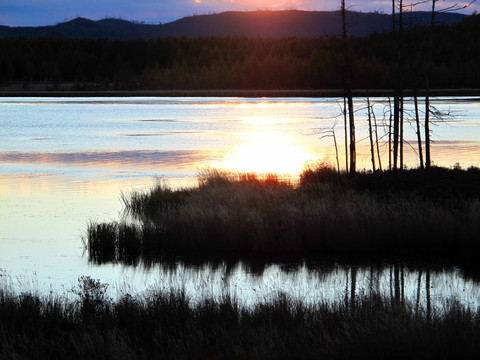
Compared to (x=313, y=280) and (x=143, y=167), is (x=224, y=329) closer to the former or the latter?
(x=313, y=280)

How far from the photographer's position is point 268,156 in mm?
42156

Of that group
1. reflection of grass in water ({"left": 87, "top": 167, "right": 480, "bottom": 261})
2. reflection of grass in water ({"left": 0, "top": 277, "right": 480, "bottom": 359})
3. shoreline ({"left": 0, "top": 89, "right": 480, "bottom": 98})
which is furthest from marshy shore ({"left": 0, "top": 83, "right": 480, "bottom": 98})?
reflection of grass in water ({"left": 0, "top": 277, "right": 480, "bottom": 359})

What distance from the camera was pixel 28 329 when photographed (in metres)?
11.1

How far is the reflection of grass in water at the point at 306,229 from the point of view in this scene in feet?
62.1

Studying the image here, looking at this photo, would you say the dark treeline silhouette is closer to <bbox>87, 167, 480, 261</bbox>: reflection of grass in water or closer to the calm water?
the calm water

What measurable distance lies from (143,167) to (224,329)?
2674cm

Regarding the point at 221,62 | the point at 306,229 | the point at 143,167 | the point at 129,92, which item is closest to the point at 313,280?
the point at 306,229

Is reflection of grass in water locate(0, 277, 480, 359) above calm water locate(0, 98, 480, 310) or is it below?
above

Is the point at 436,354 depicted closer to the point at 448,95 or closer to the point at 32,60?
the point at 448,95

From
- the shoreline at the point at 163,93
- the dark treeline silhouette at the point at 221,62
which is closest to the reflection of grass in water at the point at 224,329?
the dark treeline silhouette at the point at 221,62

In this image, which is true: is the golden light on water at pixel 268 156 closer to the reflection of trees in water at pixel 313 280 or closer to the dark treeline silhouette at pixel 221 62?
the reflection of trees in water at pixel 313 280

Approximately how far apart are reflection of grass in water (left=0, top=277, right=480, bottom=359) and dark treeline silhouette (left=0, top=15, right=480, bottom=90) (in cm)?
10908

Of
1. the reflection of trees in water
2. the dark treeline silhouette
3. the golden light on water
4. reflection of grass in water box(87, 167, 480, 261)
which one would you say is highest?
the dark treeline silhouette

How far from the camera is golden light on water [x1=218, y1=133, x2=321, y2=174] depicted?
116 ft
